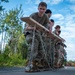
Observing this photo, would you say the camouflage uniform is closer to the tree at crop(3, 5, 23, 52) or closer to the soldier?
the soldier

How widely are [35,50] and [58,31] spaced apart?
381 centimetres

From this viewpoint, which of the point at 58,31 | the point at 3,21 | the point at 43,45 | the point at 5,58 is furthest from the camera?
the point at 3,21

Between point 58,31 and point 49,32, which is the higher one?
point 58,31

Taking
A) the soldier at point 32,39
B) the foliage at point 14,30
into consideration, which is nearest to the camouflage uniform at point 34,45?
the soldier at point 32,39

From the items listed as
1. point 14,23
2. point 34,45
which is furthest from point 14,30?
point 34,45

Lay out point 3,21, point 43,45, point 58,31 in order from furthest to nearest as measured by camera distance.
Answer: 1. point 3,21
2. point 58,31
3. point 43,45

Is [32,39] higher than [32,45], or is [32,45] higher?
[32,39]

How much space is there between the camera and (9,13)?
121ft

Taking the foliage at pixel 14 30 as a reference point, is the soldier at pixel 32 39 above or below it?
below

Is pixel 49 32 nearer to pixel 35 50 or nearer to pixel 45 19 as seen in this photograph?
pixel 45 19

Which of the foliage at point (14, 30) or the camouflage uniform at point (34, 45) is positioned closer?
the camouflage uniform at point (34, 45)

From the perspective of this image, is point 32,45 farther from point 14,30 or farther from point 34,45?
point 14,30

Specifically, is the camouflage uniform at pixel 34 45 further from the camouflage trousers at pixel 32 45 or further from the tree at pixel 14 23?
the tree at pixel 14 23

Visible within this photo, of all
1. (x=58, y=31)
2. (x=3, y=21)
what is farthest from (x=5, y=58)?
(x=3, y=21)
